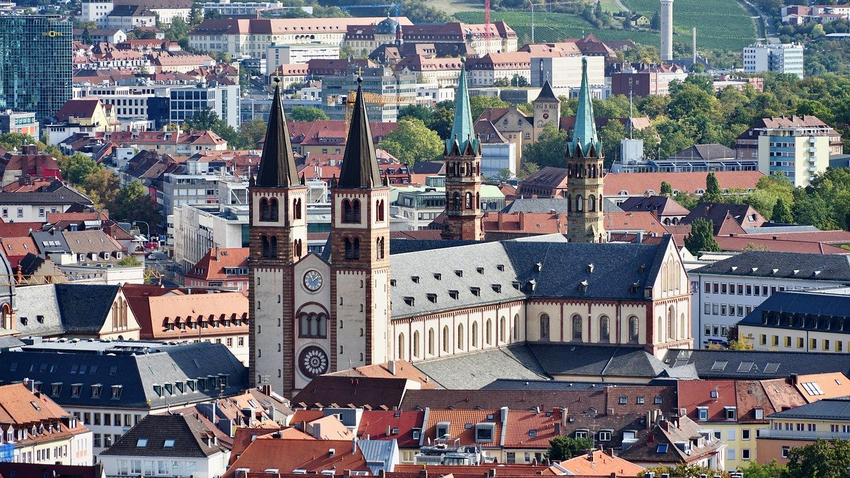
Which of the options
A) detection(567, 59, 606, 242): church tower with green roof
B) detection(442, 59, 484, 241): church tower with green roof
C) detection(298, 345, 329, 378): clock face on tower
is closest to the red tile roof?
detection(298, 345, 329, 378): clock face on tower

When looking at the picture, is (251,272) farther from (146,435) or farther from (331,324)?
(146,435)

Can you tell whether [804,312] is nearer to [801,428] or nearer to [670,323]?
[670,323]

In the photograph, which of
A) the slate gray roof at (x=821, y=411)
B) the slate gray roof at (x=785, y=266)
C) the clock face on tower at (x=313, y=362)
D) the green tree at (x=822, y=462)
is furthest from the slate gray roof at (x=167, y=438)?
the slate gray roof at (x=785, y=266)

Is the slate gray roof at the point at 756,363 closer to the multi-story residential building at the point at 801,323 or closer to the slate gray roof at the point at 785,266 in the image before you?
the multi-story residential building at the point at 801,323

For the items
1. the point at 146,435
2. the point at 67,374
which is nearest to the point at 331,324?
the point at 67,374

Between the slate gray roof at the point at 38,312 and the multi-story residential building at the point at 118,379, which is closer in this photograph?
the multi-story residential building at the point at 118,379
